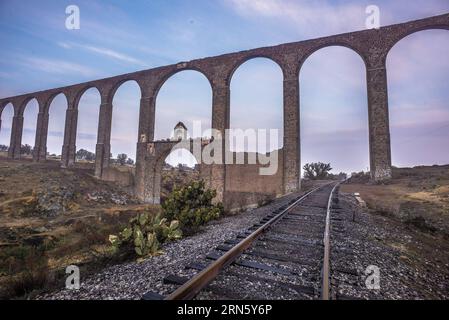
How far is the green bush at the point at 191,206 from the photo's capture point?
23.7 ft

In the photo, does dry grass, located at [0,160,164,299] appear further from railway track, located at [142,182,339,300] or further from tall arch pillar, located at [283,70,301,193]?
tall arch pillar, located at [283,70,301,193]

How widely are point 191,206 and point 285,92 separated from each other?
1418 cm

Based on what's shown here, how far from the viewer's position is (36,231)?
11.2 meters

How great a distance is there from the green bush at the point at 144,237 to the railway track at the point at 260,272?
1124mm

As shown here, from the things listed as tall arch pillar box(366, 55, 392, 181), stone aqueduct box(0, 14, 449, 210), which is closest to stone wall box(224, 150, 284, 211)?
stone aqueduct box(0, 14, 449, 210)

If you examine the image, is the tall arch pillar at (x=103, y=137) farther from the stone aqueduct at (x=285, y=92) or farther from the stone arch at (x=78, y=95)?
the stone arch at (x=78, y=95)

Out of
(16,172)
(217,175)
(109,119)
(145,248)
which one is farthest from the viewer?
(109,119)

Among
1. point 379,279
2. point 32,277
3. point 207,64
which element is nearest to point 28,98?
point 207,64

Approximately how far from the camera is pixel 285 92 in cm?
1903

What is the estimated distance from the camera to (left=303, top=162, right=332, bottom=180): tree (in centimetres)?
3960

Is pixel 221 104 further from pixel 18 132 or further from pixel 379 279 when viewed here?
pixel 18 132

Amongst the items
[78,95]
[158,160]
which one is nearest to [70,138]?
[78,95]

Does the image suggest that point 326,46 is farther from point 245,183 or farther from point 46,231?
point 46,231
